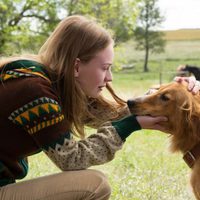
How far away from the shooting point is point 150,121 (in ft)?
9.86

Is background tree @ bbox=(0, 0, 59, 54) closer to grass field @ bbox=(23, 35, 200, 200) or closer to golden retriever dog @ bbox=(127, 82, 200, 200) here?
grass field @ bbox=(23, 35, 200, 200)

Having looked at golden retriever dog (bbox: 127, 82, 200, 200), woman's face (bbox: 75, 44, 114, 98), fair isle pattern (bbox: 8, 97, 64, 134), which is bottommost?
golden retriever dog (bbox: 127, 82, 200, 200)

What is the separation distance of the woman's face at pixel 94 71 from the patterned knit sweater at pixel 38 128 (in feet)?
0.79

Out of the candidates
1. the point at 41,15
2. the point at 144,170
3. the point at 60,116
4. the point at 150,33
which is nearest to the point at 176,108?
the point at 60,116

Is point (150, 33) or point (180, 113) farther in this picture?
point (150, 33)

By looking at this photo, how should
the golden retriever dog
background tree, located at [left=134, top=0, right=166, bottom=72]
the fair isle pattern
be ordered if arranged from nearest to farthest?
the fair isle pattern
the golden retriever dog
background tree, located at [left=134, top=0, right=166, bottom=72]

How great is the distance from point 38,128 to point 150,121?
0.82 m

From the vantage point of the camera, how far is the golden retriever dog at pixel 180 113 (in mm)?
3367

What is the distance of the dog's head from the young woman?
0.42 meters

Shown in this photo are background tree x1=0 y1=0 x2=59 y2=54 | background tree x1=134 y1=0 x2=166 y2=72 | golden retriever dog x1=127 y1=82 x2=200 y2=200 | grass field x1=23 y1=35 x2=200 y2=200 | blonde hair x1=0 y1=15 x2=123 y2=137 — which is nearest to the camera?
blonde hair x1=0 y1=15 x2=123 y2=137

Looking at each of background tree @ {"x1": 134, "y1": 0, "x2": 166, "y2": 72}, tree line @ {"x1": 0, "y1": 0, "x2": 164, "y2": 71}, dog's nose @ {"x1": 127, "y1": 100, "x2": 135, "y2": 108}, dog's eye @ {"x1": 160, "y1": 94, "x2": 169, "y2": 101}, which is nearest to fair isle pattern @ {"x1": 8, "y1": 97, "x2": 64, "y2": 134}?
dog's nose @ {"x1": 127, "y1": 100, "x2": 135, "y2": 108}

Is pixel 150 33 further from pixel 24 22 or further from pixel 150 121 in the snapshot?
pixel 150 121

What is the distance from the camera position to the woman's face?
9.43 feet

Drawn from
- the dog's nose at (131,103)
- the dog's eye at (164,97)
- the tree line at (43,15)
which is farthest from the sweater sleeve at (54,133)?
the tree line at (43,15)
